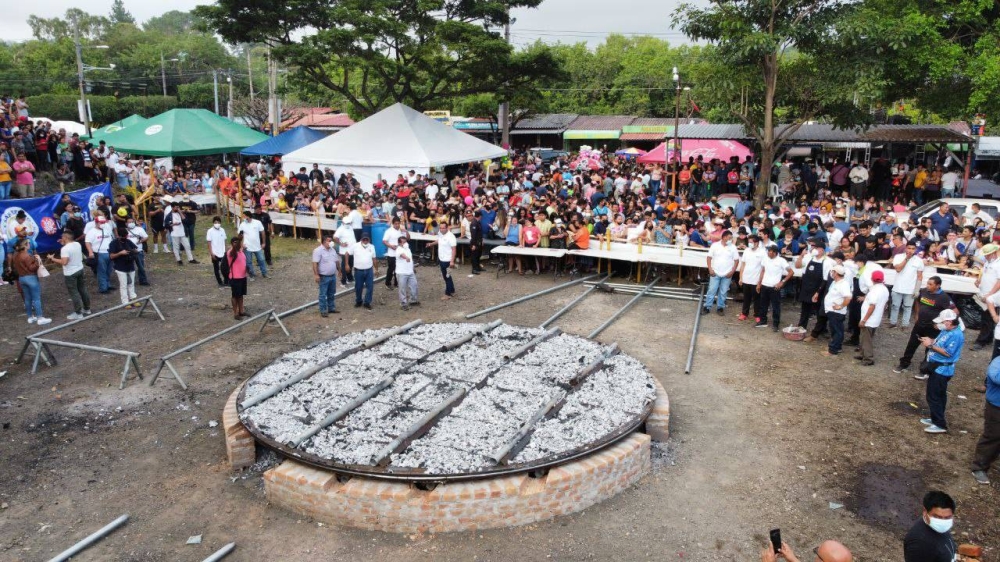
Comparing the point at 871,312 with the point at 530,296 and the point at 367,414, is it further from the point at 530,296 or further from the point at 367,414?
the point at 367,414

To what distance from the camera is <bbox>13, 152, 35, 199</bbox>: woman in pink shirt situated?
17969mm

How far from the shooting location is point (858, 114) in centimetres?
1891

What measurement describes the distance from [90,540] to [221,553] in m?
1.24

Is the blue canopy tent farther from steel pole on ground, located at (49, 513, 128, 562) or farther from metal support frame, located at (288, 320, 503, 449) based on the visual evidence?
steel pole on ground, located at (49, 513, 128, 562)

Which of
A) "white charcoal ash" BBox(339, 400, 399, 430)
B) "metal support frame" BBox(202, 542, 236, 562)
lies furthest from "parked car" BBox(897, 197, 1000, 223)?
"metal support frame" BBox(202, 542, 236, 562)

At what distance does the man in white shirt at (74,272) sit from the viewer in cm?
1191

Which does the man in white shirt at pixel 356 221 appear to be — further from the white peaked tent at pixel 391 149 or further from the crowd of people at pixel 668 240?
the white peaked tent at pixel 391 149

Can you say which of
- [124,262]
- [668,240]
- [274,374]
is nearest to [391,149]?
[124,262]

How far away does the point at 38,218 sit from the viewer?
1548cm

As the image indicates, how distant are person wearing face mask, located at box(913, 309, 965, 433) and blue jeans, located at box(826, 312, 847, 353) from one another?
224cm

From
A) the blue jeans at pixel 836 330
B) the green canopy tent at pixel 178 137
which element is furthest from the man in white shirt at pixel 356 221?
the green canopy tent at pixel 178 137

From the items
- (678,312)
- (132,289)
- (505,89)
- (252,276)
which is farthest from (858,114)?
(132,289)

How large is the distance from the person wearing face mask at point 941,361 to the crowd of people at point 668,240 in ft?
0.05

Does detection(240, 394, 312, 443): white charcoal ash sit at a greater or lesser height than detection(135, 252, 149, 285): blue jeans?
lesser
